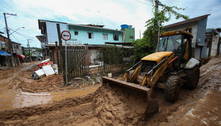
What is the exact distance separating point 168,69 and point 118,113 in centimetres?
242

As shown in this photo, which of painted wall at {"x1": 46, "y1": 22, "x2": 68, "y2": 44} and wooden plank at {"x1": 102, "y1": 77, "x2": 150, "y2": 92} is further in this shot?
painted wall at {"x1": 46, "y1": 22, "x2": 68, "y2": 44}

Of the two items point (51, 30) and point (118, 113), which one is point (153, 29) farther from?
point (51, 30)

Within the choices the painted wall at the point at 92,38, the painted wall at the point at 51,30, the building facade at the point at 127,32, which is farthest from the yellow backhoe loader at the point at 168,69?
the building facade at the point at 127,32

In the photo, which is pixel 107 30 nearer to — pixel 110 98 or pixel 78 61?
pixel 78 61

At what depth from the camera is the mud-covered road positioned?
7.57ft

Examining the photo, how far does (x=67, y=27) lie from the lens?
44.0 feet

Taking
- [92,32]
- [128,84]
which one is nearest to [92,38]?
[92,32]

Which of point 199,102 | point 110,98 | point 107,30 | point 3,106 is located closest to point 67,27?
point 107,30

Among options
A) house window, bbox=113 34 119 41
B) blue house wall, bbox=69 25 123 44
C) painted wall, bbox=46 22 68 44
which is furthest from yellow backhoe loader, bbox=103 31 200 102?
house window, bbox=113 34 119 41

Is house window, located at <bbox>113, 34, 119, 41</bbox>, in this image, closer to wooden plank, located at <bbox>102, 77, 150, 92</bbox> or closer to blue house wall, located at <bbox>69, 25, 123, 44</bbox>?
blue house wall, located at <bbox>69, 25, 123, 44</bbox>

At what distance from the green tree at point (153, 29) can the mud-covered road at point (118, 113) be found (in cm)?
569

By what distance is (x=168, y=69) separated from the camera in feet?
11.7

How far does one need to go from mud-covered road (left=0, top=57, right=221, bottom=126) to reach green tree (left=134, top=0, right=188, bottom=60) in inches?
224

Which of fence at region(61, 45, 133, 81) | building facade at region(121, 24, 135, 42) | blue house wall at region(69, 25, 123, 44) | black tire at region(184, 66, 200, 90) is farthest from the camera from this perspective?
building facade at region(121, 24, 135, 42)
